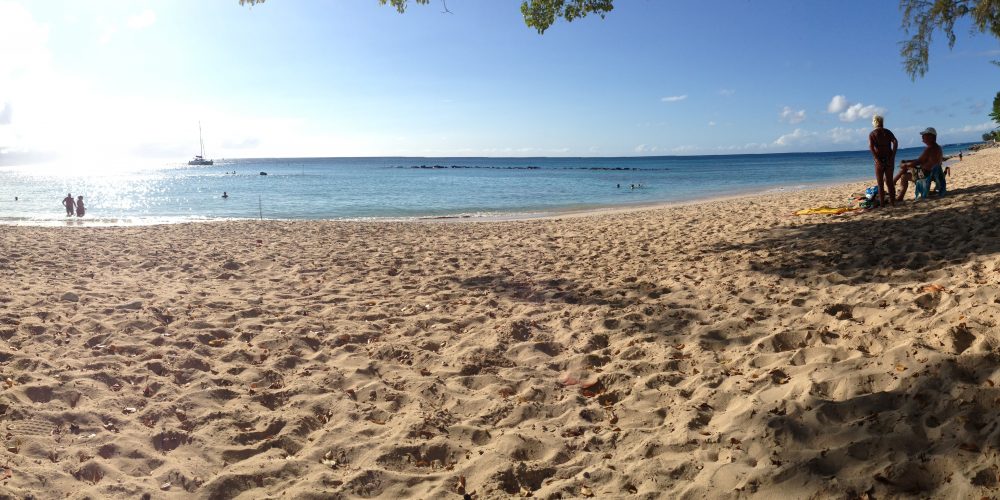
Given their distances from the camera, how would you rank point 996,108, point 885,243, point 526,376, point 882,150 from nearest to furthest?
point 526,376
point 885,243
point 882,150
point 996,108

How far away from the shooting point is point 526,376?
432 cm

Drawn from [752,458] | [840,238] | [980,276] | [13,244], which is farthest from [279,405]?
[13,244]

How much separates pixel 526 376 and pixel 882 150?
885cm

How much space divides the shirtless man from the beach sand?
8.09ft

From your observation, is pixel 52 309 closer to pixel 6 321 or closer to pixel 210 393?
pixel 6 321

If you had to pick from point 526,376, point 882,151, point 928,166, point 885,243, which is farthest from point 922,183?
point 526,376

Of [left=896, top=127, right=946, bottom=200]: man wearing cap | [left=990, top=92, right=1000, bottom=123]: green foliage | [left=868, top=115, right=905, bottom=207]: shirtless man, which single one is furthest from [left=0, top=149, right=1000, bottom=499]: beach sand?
[left=990, top=92, right=1000, bottom=123]: green foliage

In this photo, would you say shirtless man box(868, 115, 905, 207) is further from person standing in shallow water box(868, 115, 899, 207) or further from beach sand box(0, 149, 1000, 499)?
beach sand box(0, 149, 1000, 499)

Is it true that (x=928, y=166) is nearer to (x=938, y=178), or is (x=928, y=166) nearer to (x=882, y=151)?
(x=938, y=178)

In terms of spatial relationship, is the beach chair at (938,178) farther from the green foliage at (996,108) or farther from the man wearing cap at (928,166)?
the green foliage at (996,108)

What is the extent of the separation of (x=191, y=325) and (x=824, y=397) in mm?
5155

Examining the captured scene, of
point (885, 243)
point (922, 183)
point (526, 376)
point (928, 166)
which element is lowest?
point (526, 376)

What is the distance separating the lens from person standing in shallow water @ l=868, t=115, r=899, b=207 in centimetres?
996

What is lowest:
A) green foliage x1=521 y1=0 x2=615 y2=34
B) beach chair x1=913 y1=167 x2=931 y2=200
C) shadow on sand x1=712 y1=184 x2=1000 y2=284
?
shadow on sand x1=712 y1=184 x2=1000 y2=284
